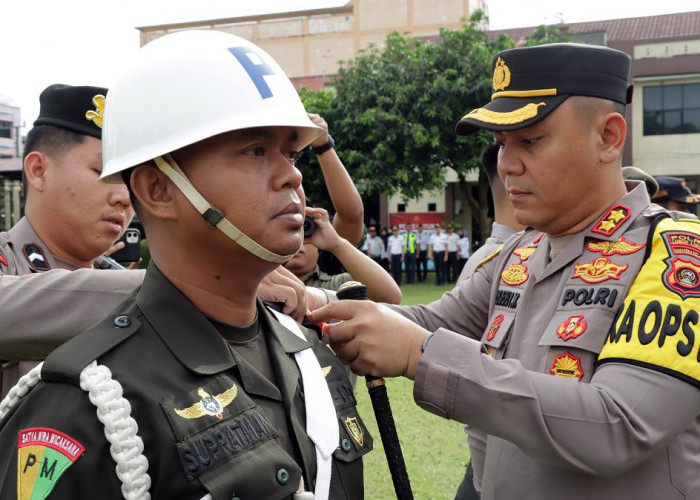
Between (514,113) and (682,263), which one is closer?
(682,263)

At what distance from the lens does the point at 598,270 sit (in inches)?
91.7

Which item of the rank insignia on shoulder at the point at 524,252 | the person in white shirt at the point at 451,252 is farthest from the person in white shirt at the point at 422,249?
the rank insignia on shoulder at the point at 524,252

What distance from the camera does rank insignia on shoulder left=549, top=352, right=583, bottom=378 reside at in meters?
2.22

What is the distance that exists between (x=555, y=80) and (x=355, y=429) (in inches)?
53.0

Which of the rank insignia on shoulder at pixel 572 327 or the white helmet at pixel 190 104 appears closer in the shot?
the white helmet at pixel 190 104

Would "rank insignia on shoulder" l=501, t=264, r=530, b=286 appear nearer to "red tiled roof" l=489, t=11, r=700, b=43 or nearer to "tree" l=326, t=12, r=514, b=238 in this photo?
"tree" l=326, t=12, r=514, b=238

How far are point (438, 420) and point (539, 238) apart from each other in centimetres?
526

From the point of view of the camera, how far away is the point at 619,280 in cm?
223

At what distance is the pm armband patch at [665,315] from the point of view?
200 cm

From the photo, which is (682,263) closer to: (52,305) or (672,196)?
(52,305)

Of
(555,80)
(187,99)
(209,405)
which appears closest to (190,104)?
(187,99)

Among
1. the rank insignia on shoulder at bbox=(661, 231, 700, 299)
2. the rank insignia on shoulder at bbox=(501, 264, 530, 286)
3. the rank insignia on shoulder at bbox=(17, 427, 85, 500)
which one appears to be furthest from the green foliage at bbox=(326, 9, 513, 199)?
the rank insignia on shoulder at bbox=(17, 427, 85, 500)

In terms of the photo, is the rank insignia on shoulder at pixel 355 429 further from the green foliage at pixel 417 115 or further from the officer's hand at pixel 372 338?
the green foliage at pixel 417 115

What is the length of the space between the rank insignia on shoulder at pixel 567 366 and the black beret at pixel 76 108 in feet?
6.62
